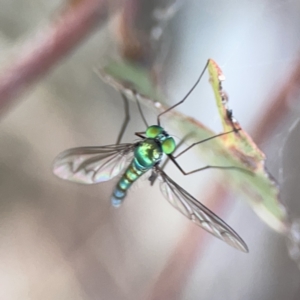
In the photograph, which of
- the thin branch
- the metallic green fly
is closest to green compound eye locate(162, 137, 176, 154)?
the metallic green fly

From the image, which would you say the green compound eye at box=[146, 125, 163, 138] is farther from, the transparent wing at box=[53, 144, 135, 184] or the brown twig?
the brown twig

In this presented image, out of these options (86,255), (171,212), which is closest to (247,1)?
(171,212)

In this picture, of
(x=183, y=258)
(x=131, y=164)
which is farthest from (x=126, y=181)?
(x=183, y=258)

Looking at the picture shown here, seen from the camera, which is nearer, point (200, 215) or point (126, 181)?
point (200, 215)

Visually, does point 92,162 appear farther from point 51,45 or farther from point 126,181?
point 51,45

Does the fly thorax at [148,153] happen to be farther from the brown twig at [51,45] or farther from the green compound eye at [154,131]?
the brown twig at [51,45]

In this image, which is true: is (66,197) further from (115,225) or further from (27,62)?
(27,62)
